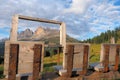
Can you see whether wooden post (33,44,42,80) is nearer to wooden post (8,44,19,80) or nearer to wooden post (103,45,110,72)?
wooden post (8,44,19,80)

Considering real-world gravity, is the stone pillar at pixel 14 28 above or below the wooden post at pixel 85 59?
above

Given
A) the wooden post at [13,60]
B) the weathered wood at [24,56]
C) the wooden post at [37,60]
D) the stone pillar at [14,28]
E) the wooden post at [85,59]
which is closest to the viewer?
the wooden post at [13,60]

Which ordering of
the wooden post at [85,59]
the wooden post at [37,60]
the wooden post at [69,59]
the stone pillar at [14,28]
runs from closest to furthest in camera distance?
1. the wooden post at [37,60]
2. the stone pillar at [14,28]
3. the wooden post at [69,59]
4. the wooden post at [85,59]

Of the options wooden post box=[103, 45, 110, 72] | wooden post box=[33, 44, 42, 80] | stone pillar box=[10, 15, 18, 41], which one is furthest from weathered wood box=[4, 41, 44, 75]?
wooden post box=[103, 45, 110, 72]

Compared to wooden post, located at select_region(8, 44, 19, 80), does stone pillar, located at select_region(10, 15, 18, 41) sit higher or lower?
higher

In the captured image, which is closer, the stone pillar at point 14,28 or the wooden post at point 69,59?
the stone pillar at point 14,28

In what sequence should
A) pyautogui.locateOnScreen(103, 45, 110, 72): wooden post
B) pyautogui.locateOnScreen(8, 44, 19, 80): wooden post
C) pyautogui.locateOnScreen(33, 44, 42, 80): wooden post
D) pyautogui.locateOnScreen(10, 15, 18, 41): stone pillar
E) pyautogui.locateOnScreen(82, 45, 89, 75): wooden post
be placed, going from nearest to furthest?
pyautogui.locateOnScreen(8, 44, 19, 80): wooden post, pyautogui.locateOnScreen(33, 44, 42, 80): wooden post, pyautogui.locateOnScreen(10, 15, 18, 41): stone pillar, pyautogui.locateOnScreen(82, 45, 89, 75): wooden post, pyautogui.locateOnScreen(103, 45, 110, 72): wooden post

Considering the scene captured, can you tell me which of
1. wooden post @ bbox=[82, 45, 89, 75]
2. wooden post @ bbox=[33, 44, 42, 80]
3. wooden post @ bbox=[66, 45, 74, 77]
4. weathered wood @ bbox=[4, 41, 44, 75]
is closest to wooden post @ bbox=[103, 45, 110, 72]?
wooden post @ bbox=[82, 45, 89, 75]

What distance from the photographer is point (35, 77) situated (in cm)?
826

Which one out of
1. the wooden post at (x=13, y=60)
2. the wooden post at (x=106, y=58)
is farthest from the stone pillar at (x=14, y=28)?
the wooden post at (x=106, y=58)

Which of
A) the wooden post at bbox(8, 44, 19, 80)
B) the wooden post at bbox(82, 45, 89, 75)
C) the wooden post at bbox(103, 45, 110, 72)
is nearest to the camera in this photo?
the wooden post at bbox(8, 44, 19, 80)

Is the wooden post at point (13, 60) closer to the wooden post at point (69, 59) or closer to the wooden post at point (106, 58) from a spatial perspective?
the wooden post at point (69, 59)

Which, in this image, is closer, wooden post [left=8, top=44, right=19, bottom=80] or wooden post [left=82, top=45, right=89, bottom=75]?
wooden post [left=8, top=44, right=19, bottom=80]

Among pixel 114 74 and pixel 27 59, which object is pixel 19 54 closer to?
pixel 27 59
